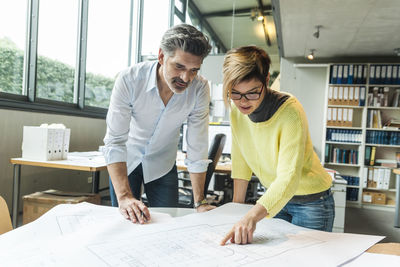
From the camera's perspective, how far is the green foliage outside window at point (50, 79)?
2.90 metres

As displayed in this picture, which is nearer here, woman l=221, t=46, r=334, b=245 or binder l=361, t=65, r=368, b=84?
woman l=221, t=46, r=334, b=245

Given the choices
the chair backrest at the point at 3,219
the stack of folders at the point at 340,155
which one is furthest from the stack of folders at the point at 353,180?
the chair backrest at the point at 3,219

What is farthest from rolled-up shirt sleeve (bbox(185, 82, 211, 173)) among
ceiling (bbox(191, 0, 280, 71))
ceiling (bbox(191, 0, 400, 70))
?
ceiling (bbox(191, 0, 280, 71))

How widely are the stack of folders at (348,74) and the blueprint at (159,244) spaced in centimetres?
472

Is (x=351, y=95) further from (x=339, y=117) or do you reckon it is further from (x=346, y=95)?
(x=339, y=117)

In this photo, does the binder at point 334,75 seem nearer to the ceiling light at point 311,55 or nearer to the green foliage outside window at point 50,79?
the ceiling light at point 311,55

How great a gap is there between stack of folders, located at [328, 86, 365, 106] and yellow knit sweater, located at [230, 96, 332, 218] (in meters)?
4.39

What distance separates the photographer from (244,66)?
872 mm

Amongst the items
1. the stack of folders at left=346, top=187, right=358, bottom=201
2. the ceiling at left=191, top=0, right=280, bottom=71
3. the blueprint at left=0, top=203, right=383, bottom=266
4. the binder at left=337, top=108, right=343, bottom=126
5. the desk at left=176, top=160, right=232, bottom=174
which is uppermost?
the ceiling at left=191, top=0, right=280, bottom=71

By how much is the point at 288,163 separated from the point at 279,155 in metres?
0.05

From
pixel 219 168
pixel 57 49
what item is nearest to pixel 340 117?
pixel 219 168

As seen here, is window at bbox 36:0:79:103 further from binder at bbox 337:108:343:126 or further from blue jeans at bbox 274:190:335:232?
binder at bbox 337:108:343:126

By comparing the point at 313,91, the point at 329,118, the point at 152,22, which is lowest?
the point at 329,118

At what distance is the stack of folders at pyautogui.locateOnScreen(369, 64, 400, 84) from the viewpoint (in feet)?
15.7
